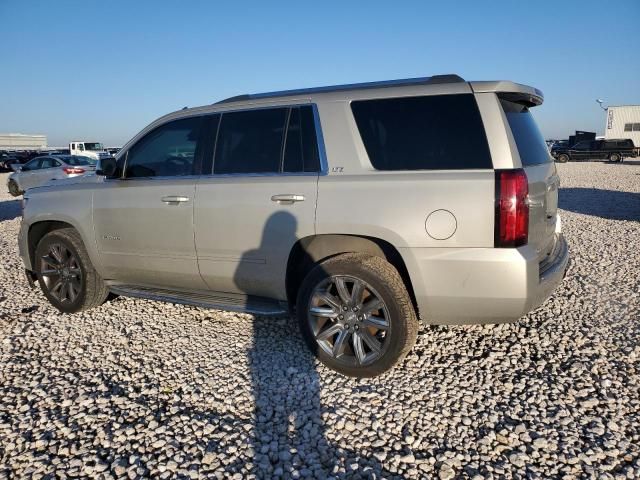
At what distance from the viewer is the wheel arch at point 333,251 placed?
3031 mm

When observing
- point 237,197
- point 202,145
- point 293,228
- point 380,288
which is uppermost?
point 202,145

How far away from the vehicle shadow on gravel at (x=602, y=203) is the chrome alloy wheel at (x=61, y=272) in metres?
10.3

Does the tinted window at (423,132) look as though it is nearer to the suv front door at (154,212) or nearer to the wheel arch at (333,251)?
the wheel arch at (333,251)

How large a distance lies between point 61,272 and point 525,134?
4369 millimetres

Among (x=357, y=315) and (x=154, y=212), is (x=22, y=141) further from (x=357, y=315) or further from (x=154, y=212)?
(x=357, y=315)

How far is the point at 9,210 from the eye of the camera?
1306 cm

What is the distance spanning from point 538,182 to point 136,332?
3.50m

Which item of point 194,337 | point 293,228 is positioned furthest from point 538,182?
point 194,337

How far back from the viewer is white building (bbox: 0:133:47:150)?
5867 cm

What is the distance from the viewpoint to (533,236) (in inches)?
109

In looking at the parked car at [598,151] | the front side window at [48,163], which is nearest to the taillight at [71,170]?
the front side window at [48,163]

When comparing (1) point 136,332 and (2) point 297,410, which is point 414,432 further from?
(1) point 136,332

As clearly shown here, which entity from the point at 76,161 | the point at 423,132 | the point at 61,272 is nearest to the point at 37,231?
the point at 61,272

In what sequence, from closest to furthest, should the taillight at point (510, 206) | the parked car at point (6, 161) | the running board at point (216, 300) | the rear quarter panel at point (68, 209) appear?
the taillight at point (510, 206) → the running board at point (216, 300) → the rear quarter panel at point (68, 209) → the parked car at point (6, 161)
